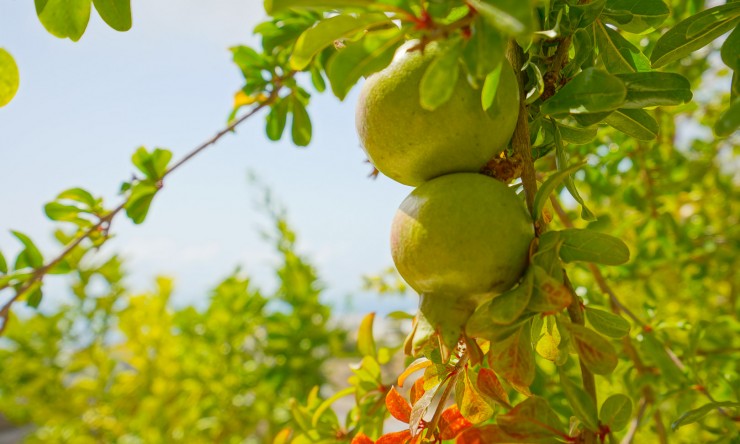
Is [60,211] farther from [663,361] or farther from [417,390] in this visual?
[663,361]

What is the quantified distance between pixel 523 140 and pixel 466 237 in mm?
112

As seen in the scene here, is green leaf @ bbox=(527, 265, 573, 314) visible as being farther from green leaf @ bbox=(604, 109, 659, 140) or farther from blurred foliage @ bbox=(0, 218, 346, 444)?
blurred foliage @ bbox=(0, 218, 346, 444)

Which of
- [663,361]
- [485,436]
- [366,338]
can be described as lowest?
[663,361]

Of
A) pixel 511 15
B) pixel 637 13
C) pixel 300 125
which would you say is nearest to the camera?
pixel 511 15

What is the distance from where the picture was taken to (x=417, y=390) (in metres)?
0.49

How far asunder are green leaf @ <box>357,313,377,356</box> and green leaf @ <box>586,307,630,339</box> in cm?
32

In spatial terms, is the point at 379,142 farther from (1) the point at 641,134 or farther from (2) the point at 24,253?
(2) the point at 24,253

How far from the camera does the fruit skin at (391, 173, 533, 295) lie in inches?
14.4

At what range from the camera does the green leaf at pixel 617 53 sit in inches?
19.5

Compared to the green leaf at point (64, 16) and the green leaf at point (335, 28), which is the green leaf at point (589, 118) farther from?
the green leaf at point (64, 16)

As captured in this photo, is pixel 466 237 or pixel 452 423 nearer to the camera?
pixel 466 237

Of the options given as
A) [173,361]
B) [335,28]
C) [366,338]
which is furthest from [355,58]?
[173,361]

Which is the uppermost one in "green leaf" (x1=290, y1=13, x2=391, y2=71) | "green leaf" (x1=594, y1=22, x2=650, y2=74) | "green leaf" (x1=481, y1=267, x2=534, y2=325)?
"green leaf" (x1=290, y1=13, x2=391, y2=71)

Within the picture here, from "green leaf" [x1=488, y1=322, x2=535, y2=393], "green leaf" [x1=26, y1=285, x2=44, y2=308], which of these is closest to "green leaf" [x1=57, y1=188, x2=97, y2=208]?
"green leaf" [x1=26, y1=285, x2=44, y2=308]
